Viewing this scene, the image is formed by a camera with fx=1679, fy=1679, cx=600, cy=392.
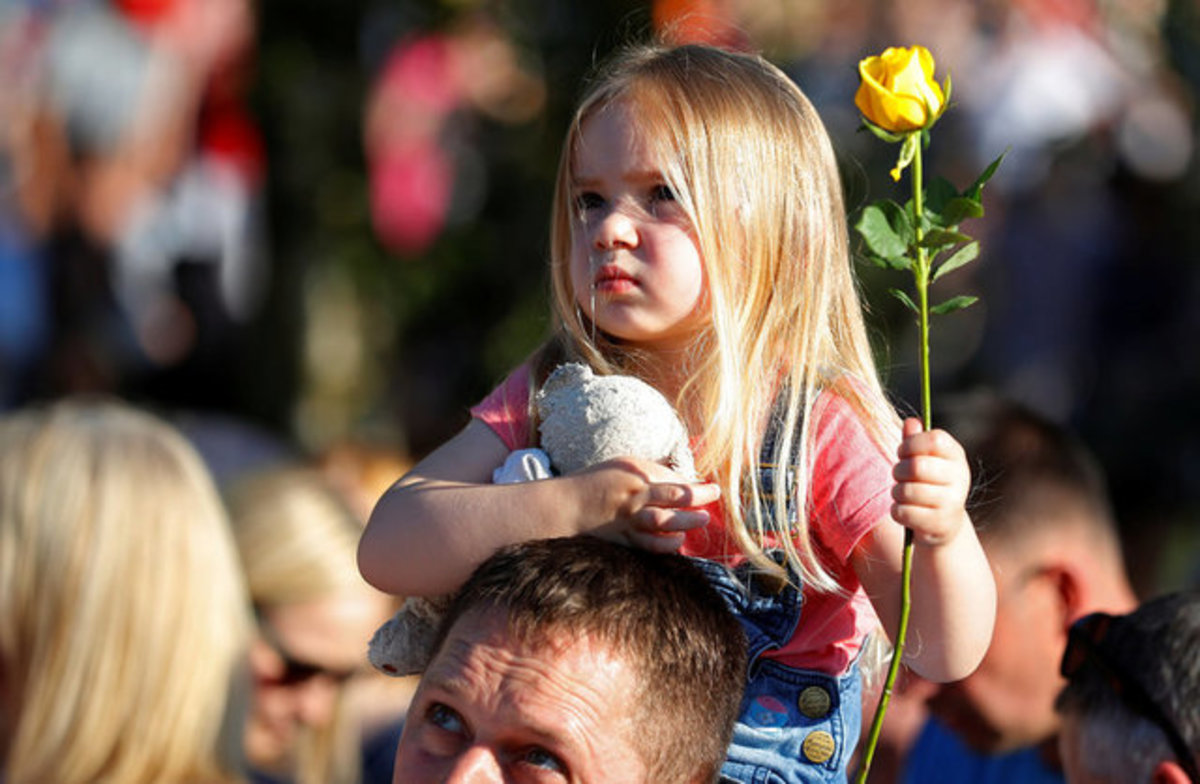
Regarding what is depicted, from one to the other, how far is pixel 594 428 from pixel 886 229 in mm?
494

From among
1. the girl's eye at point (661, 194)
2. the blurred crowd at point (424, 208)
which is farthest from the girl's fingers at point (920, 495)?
the blurred crowd at point (424, 208)

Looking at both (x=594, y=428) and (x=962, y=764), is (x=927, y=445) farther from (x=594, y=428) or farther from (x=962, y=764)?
(x=962, y=764)

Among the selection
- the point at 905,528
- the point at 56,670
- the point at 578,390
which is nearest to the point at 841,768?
the point at 905,528

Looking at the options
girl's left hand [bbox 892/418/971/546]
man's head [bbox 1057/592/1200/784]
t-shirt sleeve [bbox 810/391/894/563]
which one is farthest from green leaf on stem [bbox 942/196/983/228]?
man's head [bbox 1057/592/1200/784]

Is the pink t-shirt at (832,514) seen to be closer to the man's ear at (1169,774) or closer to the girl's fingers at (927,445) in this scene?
the girl's fingers at (927,445)

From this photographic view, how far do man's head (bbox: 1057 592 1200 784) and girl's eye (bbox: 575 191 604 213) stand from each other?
1285 mm

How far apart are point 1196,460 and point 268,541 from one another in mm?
4421

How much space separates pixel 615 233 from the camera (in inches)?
92.9

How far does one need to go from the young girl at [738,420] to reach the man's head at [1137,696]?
0.72 meters

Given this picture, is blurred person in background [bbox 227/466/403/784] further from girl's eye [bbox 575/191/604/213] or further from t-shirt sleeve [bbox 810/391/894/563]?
t-shirt sleeve [bbox 810/391/894/563]

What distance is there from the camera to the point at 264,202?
29.6ft

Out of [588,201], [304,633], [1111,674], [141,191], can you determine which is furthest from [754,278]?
[141,191]

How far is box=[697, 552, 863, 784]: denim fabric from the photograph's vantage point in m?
2.35

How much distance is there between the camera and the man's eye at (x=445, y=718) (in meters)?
2.24
